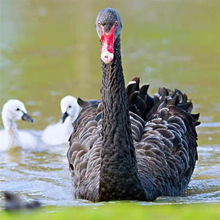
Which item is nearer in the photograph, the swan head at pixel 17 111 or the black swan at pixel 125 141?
the black swan at pixel 125 141

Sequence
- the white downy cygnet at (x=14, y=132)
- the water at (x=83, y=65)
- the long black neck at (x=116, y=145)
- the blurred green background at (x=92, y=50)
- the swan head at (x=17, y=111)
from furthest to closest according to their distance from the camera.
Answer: the blurred green background at (x=92, y=50), the swan head at (x=17, y=111), the white downy cygnet at (x=14, y=132), the water at (x=83, y=65), the long black neck at (x=116, y=145)

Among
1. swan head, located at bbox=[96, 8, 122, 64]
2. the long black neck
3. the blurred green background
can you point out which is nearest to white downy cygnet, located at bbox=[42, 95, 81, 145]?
the blurred green background

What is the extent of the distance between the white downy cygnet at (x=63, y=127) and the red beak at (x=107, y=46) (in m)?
3.38

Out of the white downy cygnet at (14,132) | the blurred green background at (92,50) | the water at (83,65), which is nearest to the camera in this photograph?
the water at (83,65)

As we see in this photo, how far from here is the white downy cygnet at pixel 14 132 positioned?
8.02m

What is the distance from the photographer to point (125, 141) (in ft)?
16.5

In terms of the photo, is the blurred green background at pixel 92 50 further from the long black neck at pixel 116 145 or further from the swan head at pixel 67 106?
the long black neck at pixel 116 145

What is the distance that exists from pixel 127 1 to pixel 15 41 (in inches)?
241

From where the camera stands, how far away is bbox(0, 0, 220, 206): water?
6574mm

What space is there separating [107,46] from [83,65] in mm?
7149

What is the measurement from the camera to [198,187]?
6.22 meters

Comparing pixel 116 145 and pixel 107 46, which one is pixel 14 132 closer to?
pixel 116 145

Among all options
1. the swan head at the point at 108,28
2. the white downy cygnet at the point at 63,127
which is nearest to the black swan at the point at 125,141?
the swan head at the point at 108,28

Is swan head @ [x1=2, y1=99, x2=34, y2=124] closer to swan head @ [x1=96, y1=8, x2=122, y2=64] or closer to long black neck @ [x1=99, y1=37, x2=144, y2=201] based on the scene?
long black neck @ [x1=99, y1=37, x2=144, y2=201]
